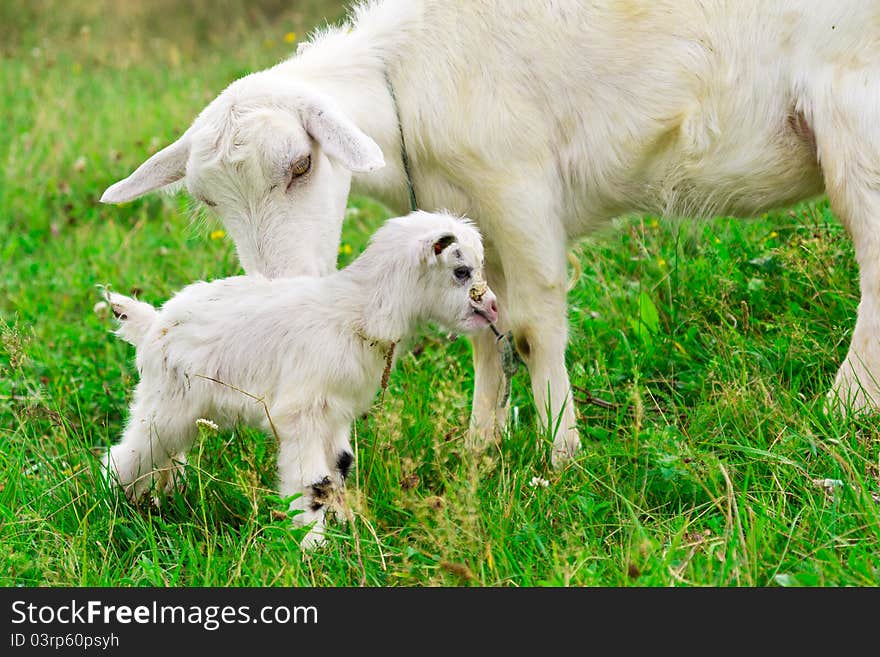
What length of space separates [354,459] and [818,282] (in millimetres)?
2247

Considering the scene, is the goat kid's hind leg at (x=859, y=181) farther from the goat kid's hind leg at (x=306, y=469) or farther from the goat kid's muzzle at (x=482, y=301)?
the goat kid's hind leg at (x=306, y=469)

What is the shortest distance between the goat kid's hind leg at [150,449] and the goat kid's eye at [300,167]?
84 cm

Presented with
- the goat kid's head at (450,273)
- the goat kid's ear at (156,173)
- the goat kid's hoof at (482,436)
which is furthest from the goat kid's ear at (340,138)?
the goat kid's hoof at (482,436)

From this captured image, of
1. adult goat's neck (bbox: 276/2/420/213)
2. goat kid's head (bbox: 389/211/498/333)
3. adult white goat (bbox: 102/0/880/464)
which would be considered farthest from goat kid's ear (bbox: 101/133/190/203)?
goat kid's head (bbox: 389/211/498/333)

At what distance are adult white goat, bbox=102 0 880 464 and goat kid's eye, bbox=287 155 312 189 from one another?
0.46 ft

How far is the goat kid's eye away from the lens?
3.84m

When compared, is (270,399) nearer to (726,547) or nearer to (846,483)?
(726,547)

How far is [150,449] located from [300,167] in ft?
3.43

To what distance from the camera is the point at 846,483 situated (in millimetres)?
3338

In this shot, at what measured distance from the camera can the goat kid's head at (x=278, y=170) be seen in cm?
378

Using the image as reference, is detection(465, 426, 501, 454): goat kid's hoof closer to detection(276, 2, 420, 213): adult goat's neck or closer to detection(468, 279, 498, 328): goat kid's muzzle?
detection(468, 279, 498, 328): goat kid's muzzle

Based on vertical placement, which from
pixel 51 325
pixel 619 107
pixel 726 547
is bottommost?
pixel 51 325

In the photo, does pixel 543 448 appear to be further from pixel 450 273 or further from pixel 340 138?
pixel 340 138

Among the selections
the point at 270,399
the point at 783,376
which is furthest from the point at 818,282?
the point at 270,399
